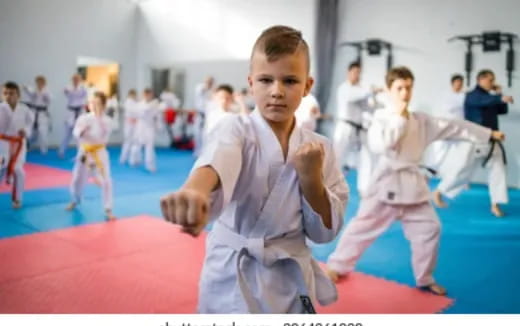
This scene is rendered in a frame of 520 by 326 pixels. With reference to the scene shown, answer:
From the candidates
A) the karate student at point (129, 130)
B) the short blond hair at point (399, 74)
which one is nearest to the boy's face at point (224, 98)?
the karate student at point (129, 130)

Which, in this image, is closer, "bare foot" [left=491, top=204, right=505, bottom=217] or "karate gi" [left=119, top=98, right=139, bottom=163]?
"bare foot" [left=491, top=204, right=505, bottom=217]

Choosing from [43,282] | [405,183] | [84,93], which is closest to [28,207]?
[84,93]

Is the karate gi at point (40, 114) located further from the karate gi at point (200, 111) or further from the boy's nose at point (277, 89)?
the karate gi at point (200, 111)

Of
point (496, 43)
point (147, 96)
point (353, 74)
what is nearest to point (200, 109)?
point (147, 96)

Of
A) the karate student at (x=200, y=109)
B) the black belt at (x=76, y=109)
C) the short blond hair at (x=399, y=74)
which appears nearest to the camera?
the short blond hair at (x=399, y=74)

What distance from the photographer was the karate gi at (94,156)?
4.34 m

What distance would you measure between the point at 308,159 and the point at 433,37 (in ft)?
12.2

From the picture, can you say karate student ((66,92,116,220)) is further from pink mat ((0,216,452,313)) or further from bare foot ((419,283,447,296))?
bare foot ((419,283,447,296))

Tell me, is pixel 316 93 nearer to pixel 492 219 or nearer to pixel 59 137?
pixel 492 219

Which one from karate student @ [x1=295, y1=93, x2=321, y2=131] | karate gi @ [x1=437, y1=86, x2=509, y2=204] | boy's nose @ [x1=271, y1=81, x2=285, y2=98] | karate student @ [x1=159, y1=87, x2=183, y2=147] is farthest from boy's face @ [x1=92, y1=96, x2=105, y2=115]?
karate student @ [x1=159, y1=87, x2=183, y2=147]

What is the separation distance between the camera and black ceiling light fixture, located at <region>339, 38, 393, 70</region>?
6809 mm

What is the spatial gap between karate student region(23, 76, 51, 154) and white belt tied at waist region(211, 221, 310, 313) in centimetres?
206

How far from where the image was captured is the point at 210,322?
1511 millimetres

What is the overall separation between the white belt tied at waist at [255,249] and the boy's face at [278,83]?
359 mm
